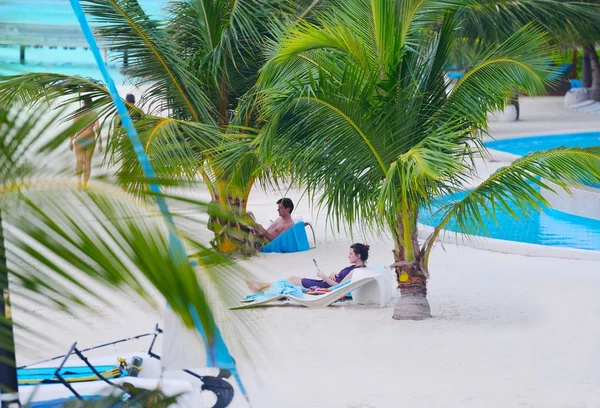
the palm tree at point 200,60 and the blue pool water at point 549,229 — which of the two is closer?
the palm tree at point 200,60

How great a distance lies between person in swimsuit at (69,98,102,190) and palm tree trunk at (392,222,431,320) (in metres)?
5.89

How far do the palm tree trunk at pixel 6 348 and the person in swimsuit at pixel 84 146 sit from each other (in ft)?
0.86

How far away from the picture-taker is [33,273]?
203cm

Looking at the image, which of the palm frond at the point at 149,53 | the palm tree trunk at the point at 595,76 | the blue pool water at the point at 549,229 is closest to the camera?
the palm frond at the point at 149,53

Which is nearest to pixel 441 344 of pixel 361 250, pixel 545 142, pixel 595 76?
pixel 361 250

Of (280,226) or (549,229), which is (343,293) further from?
(549,229)

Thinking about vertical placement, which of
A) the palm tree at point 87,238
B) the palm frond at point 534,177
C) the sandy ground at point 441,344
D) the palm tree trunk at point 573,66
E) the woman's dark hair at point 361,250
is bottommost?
the sandy ground at point 441,344

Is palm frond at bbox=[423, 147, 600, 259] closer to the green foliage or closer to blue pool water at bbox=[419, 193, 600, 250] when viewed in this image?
the green foliage

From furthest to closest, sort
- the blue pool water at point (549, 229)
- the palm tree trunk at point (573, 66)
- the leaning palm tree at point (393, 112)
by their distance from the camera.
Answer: the palm tree trunk at point (573, 66), the blue pool water at point (549, 229), the leaning palm tree at point (393, 112)

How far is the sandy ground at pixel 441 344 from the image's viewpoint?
19.4ft

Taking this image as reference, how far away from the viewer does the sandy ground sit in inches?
233

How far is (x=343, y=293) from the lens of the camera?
8.20m

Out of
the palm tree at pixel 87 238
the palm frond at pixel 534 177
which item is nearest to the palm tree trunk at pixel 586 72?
the palm frond at pixel 534 177

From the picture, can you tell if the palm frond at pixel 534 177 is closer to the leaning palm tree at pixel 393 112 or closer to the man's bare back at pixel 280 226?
the leaning palm tree at pixel 393 112
